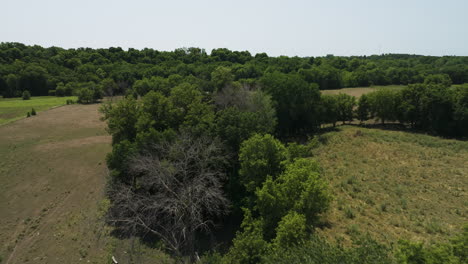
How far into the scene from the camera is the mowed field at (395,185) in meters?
17.1

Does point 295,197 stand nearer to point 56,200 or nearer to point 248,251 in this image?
point 248,251

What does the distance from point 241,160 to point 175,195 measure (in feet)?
24.1

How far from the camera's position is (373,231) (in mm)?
16719

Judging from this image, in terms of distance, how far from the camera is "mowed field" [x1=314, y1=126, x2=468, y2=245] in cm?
1708

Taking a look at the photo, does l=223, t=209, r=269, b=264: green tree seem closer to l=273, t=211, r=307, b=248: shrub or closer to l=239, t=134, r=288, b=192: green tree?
l=273, t=211, r=307, b=248: shrub

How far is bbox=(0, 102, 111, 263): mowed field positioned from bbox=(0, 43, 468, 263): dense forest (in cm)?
314

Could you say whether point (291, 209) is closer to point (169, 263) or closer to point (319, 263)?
point (319, 263)

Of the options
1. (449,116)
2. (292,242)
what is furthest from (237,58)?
(292,242)

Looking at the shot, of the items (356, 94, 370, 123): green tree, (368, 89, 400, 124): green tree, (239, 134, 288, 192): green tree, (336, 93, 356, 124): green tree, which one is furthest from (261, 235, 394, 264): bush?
(356, 94, 370, 123): green tree

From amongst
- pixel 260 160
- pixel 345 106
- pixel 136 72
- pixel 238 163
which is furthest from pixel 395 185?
pixel 136 72

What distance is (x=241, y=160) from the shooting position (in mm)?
20438

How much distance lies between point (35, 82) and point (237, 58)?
69.3 meters

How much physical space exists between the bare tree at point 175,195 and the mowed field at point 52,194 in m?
2.54

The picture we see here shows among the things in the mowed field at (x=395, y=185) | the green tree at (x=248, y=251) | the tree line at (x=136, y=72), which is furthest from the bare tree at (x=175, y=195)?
the tree line at (x=136, y=72)
